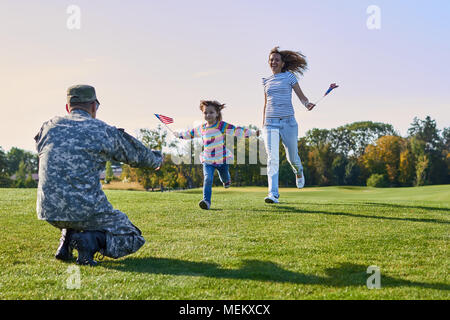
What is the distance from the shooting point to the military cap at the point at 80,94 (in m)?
3.75

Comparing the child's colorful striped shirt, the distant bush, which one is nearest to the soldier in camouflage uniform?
the child's colorful striped shirt

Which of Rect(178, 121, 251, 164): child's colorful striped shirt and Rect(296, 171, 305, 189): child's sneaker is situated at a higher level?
Rect(178, 121, 251, 164): child's colorful striped shirt

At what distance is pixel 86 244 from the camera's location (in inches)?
144

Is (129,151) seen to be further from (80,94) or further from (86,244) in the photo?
(86,244)

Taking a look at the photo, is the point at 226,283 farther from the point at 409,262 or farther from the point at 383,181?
the point at 383,181

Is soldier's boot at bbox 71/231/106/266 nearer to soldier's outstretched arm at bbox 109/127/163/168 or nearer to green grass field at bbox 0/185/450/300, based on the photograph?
green grass field at bbox 0/185/450/300

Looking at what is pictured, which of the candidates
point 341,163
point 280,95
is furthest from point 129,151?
point 341,163

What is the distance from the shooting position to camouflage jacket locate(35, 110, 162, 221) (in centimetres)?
347

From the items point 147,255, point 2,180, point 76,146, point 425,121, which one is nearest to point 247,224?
point 147,255

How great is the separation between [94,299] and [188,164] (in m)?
56.8

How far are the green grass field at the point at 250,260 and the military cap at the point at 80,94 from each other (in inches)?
62.7

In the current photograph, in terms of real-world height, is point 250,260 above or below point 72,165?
below

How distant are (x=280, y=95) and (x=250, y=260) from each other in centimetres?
482
